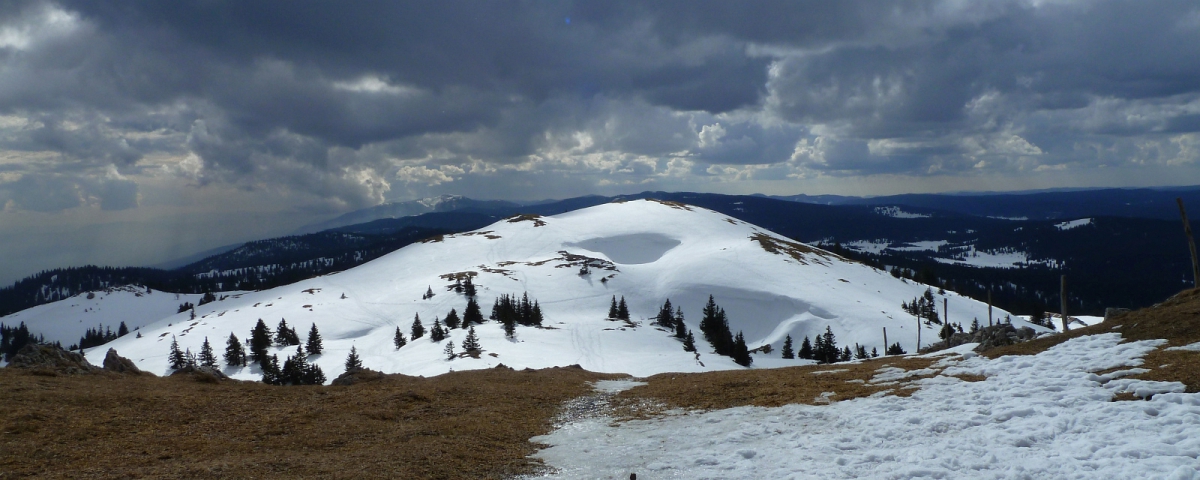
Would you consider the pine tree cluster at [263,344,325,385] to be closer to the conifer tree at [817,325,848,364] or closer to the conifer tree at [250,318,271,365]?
the conifer tree at [250,318,271,365]

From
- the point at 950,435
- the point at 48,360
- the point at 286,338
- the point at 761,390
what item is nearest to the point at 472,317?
the point at 286,338

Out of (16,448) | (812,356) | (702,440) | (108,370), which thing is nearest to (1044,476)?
(702,440)

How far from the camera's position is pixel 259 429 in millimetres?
13234

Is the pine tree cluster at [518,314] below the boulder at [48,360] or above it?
below

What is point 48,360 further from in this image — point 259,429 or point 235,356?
point 235,356

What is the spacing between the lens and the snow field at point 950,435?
8.61 m

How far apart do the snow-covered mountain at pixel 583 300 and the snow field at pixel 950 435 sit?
3425 cm

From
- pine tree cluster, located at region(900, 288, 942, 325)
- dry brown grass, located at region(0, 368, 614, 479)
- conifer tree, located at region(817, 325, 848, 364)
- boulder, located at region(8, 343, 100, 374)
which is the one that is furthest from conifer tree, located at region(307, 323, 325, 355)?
pine tree cluster, located at region(900, 288, 942, 325)

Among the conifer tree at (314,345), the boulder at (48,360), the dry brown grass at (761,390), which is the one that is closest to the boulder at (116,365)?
the boulder at (48,360)

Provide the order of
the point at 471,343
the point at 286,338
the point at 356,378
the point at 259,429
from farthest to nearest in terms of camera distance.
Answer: the point at 286,338 < the point at 471,343 < the point at 356,378 < the point at 259,429

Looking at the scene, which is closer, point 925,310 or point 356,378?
point 356,378

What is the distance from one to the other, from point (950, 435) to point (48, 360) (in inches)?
1111

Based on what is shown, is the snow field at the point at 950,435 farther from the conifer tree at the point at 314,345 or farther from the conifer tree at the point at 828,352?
the conifer tree at the point at 314,345

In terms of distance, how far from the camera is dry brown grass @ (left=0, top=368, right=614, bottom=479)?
33.9ft
